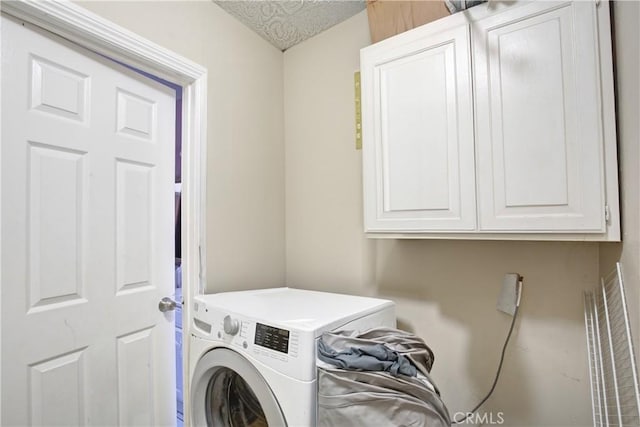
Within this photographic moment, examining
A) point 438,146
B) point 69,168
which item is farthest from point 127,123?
point 438,146

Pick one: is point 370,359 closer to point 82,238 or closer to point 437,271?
point 437,271

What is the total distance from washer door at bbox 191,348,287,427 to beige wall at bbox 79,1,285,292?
1.45 feet

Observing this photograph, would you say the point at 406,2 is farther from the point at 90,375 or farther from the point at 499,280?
the point at 90,375

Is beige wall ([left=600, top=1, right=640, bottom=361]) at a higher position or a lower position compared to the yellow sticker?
lower

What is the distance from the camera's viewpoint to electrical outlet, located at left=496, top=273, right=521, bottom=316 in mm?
1236

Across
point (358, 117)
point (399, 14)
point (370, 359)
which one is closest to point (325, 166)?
point (358, 117)

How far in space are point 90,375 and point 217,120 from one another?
124 centimetres

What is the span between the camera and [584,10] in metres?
0.91

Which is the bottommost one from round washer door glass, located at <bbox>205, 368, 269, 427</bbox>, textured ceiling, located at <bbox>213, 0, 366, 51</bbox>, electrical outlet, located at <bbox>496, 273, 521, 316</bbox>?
round washer door glass, located at <bbox>205, 368, 269, 427</bbox>

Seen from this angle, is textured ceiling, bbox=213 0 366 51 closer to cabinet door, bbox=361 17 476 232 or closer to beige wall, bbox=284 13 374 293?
beige wall, bbox=284 13 374 293

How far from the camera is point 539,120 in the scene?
97cm

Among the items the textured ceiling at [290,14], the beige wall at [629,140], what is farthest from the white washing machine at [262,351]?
the textured ceiling at [290,14]

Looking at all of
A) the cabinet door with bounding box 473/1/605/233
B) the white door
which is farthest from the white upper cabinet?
the white door

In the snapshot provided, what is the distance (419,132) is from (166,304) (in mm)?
1396
